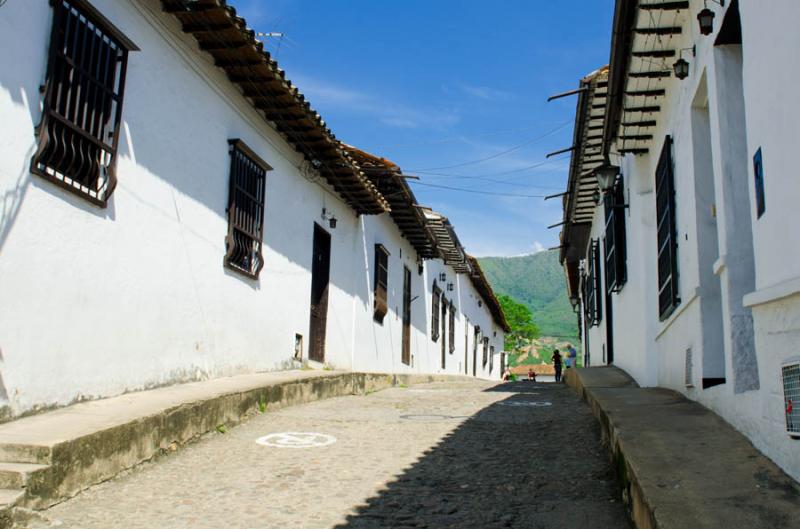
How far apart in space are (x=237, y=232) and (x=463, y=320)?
21501mm

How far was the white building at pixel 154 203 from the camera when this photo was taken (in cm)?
→ 536

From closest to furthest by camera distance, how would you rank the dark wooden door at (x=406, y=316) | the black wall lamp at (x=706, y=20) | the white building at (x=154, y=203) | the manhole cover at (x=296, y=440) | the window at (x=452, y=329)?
the black wall lamp at (x=706, y=20)
the white building at (x=154, y=203)
the manhole cover at (x=296, y=440)
the dark wooden door at (x=406, y=316)
the window at (x=452, y=329)

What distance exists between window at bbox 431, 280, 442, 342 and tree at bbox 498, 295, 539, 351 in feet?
122

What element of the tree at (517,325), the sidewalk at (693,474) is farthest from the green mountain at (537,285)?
the sidewalk at (693,474)

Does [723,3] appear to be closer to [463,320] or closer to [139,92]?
[139,92]

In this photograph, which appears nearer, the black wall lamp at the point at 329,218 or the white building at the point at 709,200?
the white building at the point at 709,200

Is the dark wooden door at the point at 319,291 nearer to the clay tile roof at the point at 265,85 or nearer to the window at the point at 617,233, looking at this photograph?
the clay tile roof at the point at 265,85

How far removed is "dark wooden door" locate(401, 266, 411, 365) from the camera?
19250 millimetres

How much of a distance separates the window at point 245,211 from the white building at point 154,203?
3cm

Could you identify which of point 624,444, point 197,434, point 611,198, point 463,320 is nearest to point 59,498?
point 197,434

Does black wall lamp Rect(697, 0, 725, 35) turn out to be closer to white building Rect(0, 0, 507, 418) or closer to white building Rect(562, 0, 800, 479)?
white building Rect(562, 0, 800, 479)

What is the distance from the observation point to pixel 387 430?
7281 mm

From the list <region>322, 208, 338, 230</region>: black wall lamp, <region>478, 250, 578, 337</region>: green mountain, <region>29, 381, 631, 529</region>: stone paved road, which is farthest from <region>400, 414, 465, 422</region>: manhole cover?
<region>478, 250, 578, 337</region>: green mountain

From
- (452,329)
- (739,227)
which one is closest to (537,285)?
(452,329)
